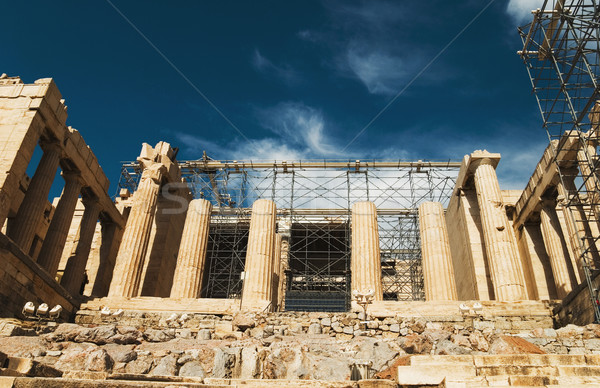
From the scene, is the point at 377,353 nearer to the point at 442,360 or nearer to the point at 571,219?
the point at 442,360

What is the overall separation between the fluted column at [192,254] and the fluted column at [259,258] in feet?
9.06

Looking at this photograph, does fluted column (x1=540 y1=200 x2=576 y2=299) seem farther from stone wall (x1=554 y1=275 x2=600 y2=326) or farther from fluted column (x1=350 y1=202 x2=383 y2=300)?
fluted column (x1=350 y1=202 x2=383 y2=300)

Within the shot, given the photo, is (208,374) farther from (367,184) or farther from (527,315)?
(367,184)

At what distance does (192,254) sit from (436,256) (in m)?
12.2

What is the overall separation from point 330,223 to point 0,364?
27331mm

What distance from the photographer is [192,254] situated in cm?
2402

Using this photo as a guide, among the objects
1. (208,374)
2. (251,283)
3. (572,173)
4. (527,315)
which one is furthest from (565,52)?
(208,374)

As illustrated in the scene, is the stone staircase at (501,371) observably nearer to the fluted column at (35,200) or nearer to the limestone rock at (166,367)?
the limestone rock at (166,367)

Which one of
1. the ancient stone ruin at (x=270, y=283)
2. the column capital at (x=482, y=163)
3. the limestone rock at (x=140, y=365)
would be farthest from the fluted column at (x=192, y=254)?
the column capital at (x=482, y=163)

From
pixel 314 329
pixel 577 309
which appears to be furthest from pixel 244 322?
pixel 577 309

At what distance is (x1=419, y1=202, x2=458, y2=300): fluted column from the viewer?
22.1m

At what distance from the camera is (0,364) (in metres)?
7.03

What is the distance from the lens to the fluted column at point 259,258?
21594 millimetres

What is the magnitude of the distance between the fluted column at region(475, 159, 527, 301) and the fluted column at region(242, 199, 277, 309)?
1030 cm
